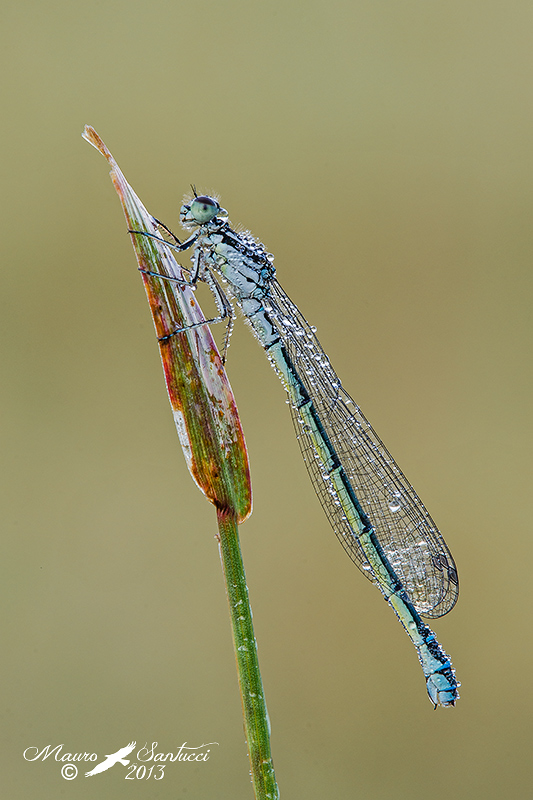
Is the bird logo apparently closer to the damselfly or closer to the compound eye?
the damselfly

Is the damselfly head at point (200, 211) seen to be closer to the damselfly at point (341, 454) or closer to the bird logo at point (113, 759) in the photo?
the damselfly at point (341, 454)

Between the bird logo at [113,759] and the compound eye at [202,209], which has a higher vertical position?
the compound eye at [202,209]

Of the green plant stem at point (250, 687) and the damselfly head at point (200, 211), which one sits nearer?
the green plant stem at point (250, 687)

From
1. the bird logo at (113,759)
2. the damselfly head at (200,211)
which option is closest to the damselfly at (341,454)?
the damselfly head at (200,211)

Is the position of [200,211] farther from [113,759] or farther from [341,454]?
[113,759]

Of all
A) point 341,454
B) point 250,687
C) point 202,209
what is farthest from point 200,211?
point 250,687

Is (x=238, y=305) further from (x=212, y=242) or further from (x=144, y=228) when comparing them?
(x=144, y=228)

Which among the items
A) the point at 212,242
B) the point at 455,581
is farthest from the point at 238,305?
the point at 455,581

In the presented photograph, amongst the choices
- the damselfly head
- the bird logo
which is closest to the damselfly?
the damselfly head
